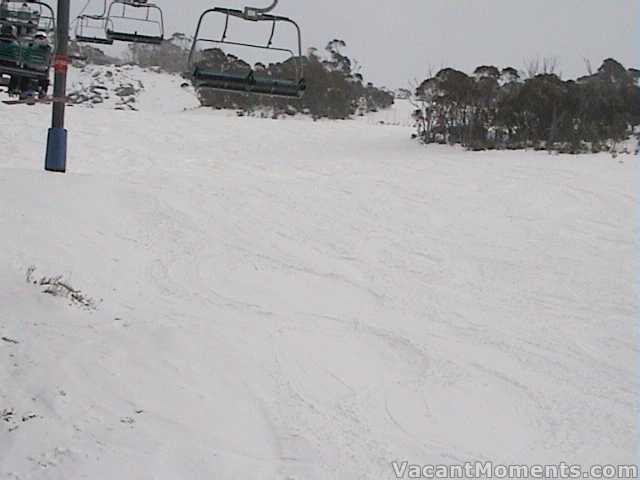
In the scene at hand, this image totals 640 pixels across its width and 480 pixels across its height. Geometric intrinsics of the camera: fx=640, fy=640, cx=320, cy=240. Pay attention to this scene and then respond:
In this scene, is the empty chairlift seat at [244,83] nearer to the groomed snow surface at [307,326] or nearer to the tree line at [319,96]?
the groomed snow surface at [307,326]

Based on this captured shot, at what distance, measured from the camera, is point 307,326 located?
5012 mm


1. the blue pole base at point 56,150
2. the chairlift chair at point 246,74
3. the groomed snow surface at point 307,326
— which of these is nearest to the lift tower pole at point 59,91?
the blue pole base at point 56,150

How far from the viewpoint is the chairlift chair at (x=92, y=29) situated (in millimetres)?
7680

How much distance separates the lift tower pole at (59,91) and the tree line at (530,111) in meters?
9.63

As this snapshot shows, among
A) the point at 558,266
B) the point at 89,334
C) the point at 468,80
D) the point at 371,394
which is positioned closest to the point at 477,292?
the point at 558,266

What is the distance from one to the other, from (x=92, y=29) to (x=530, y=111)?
10.9 m

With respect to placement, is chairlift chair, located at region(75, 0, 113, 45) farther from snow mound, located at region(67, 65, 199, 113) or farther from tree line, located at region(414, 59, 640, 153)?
snow mound, located at region(67, 65, 199, 113)

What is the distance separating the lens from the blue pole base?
9.14m

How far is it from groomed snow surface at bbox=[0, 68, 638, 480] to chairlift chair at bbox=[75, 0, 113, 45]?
1.83 m

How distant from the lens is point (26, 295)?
14.8 ft

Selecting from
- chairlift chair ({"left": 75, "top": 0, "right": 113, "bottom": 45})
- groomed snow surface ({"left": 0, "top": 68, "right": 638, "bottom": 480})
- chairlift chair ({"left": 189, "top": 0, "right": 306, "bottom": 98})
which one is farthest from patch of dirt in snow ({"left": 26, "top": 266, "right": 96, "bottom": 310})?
chairlift chair ({"left": 75, "top": 0, "right": 113, "bottom": 45})

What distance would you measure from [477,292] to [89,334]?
352 centimetres

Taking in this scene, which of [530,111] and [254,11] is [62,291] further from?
[530,111]

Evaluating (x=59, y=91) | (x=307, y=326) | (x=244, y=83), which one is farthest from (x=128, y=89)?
(x=307, y=326)
